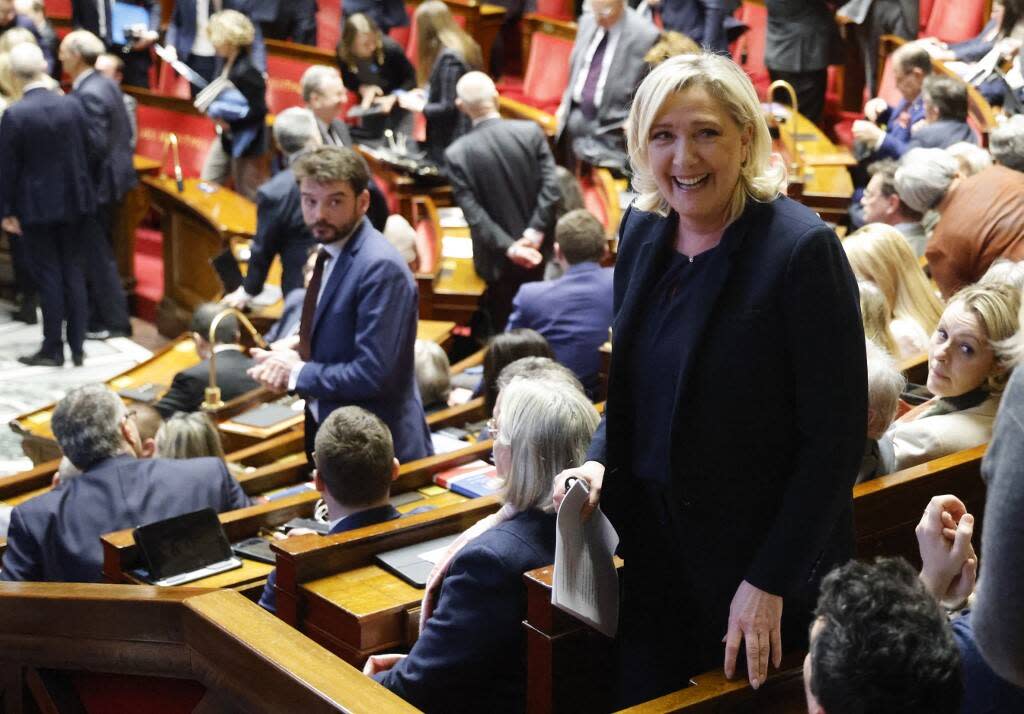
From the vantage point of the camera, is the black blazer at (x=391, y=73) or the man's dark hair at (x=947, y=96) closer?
the man's dark hair at (x=947, y=96)

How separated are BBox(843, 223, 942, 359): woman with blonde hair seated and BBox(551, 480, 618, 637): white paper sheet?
201 centimetres

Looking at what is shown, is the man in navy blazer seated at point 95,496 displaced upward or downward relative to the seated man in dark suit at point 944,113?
downward

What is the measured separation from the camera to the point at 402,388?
391 cm

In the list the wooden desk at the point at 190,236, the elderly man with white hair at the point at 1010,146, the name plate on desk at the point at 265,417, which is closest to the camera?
the elderly man with white hair at the point at 1010,146

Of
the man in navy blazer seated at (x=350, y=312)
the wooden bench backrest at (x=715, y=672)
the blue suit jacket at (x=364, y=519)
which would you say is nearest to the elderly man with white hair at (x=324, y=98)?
the man in navy blazer seated at (x=350, y=312)

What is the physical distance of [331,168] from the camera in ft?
12.3

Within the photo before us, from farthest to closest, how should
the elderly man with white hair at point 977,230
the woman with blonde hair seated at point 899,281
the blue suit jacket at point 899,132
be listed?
the blue suit jacket at point 899,132, the elderly man with white hair at point 977,230, the woman with blonde hair seated at point 899,281

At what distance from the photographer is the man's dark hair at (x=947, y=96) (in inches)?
226

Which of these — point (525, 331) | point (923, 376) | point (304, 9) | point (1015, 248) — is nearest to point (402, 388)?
point (525, 331)

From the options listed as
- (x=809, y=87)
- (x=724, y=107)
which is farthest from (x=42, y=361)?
(x=724, y=107)

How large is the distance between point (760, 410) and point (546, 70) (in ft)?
23.7

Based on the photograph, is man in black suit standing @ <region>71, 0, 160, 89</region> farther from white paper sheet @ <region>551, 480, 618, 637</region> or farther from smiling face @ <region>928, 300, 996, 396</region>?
white paper sheet @ <region>551, 480, 618, 637</region>

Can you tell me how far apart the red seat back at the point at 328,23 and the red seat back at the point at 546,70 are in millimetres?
1847

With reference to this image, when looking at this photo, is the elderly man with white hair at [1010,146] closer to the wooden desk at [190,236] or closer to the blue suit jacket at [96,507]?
the blue suit jacket at [96,507]
